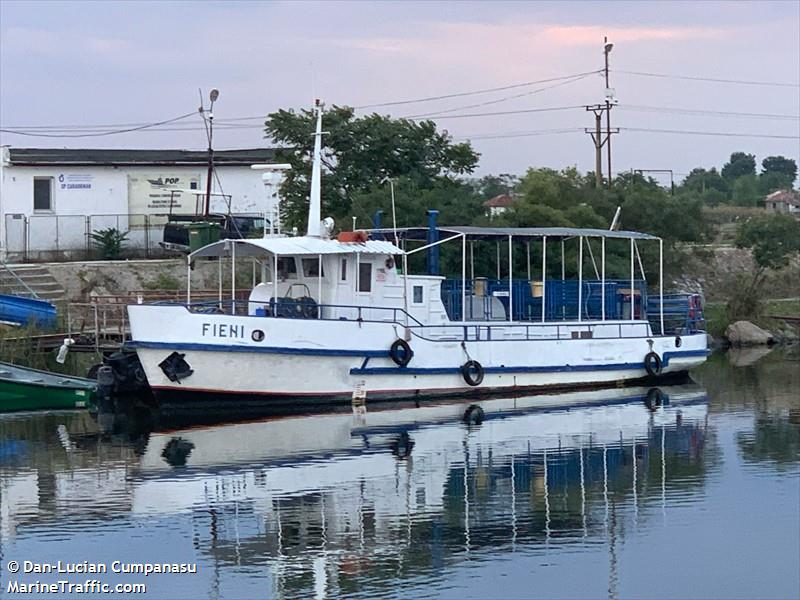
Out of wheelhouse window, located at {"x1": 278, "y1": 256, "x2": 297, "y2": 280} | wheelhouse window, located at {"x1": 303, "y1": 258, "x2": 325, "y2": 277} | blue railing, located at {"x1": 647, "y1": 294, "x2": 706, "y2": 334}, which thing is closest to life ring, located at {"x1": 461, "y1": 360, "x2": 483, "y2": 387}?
wheelhouse window, located at {"x1": 303, "y1": 258, "x2": 325, "y2": 277}

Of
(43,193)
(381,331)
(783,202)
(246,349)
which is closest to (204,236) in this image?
(43,193)

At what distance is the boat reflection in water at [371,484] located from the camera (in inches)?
669

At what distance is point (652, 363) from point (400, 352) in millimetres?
7583

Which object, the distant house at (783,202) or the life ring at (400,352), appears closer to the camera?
the life ring at (400,352)

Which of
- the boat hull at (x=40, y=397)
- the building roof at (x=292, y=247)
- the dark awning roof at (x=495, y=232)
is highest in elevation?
the dark awning roof at (x=495, y=232)

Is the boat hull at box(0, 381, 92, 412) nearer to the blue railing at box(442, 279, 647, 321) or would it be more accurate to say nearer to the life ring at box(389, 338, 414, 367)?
the life ring at box(389, 338, 414, 367)

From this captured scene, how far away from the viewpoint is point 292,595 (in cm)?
1505

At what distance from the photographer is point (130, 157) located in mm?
45750

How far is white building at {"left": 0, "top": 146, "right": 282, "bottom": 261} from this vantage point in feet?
139

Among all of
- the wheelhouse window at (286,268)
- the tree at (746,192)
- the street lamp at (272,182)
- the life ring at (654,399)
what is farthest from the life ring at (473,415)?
the tree at (746,192)

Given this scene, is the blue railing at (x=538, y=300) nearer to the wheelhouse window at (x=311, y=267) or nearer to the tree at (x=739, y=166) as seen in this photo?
the wheelhouse window at (x=311, y=267)

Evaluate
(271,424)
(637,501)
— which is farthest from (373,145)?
(637,501)

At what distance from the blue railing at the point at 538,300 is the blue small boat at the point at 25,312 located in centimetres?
907

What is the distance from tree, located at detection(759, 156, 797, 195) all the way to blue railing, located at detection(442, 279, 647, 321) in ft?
274
